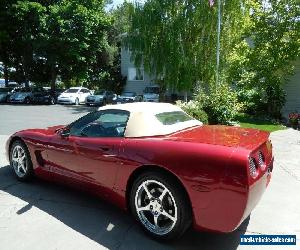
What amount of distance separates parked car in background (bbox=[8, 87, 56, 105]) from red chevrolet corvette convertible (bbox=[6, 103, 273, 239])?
Answer: 24.1 m

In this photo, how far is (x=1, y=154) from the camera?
7.78 m

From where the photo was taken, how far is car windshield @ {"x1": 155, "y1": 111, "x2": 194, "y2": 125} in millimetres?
4711

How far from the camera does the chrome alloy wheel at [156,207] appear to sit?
381cm

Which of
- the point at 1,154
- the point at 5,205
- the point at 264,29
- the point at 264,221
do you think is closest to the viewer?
the point at 264,221

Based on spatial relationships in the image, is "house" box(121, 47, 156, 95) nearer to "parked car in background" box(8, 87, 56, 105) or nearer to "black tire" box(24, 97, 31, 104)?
"parked car in background" box(8, 87, 56, 105)

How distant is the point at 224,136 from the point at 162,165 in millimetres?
975

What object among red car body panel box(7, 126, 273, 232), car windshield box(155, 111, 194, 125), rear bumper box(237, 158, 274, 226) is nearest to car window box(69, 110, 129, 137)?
red car body panel box(7, 126, 273, 232)

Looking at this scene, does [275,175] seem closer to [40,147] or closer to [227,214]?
[227,214]

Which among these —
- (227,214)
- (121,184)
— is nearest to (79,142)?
(121,184)

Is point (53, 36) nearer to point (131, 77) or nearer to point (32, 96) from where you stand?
point (32, 96)

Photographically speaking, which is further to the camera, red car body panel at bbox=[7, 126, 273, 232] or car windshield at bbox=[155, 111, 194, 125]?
car windshield at bbox=[155, 111, 194, 125]

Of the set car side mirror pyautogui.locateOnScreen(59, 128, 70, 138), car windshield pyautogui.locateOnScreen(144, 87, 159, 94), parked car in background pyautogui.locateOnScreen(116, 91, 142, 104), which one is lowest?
parked car in background pyautogui.locateOnScreen(116, 91, 142, 104)

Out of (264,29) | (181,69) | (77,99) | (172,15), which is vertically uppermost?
(172,15)

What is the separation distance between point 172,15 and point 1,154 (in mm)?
17491
